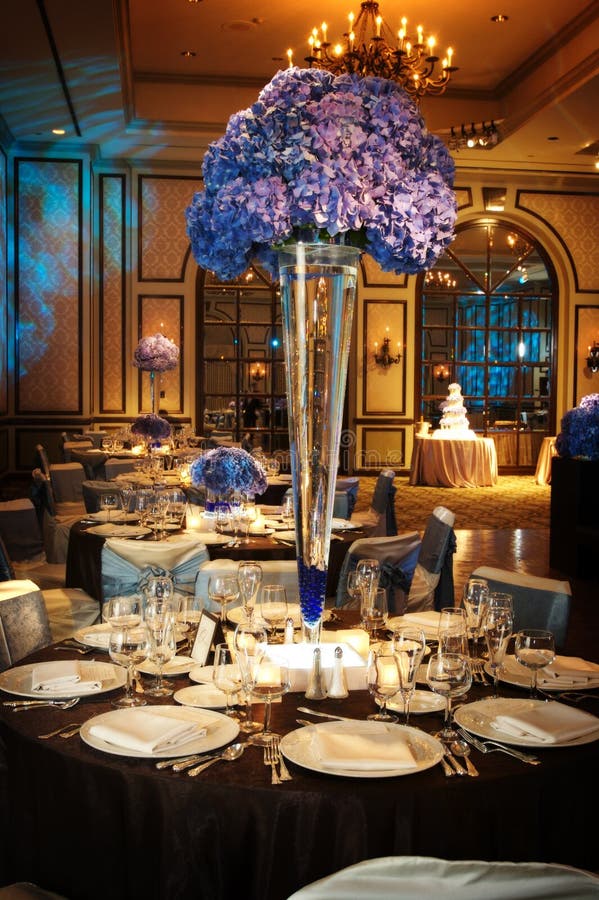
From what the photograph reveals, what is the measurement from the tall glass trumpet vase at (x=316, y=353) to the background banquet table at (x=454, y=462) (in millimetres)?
10885

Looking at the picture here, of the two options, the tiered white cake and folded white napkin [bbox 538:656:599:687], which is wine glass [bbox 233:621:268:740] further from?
the tiered white cake

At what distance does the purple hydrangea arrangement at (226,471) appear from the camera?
4500 mm

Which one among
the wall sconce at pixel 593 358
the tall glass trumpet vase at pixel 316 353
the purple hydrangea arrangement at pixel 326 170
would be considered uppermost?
the wall sconce at pixel 593 358

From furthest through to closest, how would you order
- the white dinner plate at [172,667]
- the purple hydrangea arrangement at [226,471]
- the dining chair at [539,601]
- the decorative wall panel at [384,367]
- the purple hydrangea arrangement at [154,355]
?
the decorative wall panel at [384,367] → the purple hydrangea arrangement at [154,355] → the purple hydrangea arrangement at [226,471] → the dining chair at [539,601] → the white dinner plate at [172,667]

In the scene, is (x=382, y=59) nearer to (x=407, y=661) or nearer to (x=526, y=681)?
(x=526, y=681)

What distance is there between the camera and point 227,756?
1.80 metres

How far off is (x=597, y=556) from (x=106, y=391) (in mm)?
7834

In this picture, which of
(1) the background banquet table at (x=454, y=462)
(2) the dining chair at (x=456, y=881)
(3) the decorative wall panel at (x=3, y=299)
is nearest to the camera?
(2) the dining chair at (x=456, y=881)

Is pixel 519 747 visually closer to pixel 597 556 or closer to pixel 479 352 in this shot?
pixel 597 556

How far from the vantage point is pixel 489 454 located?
1301cm

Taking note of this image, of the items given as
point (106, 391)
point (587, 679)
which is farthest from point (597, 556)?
point (106, 391)

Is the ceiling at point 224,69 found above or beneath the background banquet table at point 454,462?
above

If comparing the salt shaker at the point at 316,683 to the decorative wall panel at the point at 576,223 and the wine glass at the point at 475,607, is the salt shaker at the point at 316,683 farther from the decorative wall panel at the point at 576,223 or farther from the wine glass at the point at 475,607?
the decorative wall panel at the point at 576,223

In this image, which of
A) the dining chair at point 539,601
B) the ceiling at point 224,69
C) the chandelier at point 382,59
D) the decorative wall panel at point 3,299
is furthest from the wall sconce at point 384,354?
the dining chair at point 539,601
